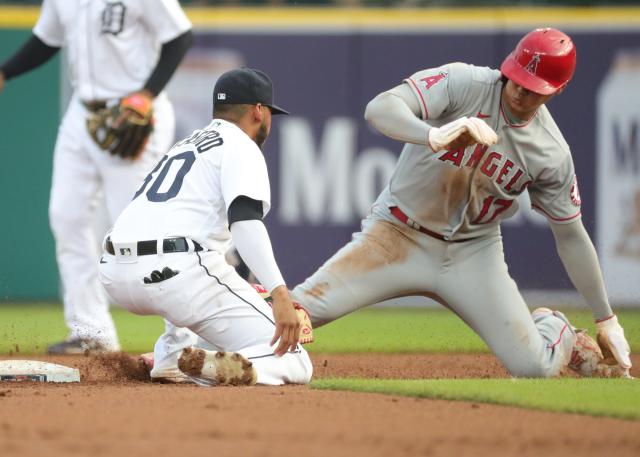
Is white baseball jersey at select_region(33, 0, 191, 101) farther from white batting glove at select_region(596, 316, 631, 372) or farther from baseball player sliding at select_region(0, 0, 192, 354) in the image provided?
white batting glove at select_region(596, 316, 631, 372)

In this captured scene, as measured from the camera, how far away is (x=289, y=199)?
11141mm

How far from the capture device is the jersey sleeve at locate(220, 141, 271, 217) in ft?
16.5

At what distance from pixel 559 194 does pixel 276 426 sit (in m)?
2.34

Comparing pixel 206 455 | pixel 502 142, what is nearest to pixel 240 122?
pixel 502 142

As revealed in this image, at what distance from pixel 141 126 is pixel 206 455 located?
3.89m

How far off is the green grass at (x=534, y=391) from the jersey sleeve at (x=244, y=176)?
0.84 m

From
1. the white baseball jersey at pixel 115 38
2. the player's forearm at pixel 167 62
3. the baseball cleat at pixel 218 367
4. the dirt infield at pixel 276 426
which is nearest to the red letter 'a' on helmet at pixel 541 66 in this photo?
the dirt infield at pixel 276 426

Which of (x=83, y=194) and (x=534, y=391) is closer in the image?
(x=534, y=391)

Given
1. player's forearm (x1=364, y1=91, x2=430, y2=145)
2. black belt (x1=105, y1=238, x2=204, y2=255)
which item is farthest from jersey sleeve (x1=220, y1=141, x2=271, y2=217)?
player's forearm (x1=364, y1=91, x2=430, y2=145)

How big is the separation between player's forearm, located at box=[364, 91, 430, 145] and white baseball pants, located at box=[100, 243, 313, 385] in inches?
35.2

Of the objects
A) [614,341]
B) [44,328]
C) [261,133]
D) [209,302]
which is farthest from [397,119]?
[44,328]

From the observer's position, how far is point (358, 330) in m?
9.51

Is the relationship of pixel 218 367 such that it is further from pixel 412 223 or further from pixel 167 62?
pixel 167 62

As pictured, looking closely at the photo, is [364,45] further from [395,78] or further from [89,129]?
[89,129]
